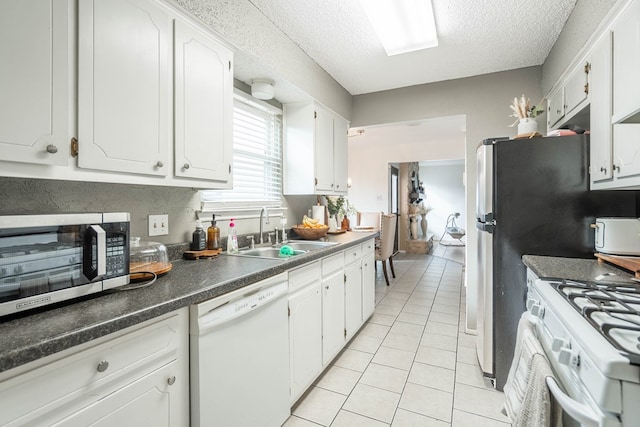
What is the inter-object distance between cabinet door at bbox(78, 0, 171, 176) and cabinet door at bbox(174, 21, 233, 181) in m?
0.07

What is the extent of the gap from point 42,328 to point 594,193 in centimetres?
258

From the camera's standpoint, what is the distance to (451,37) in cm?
240

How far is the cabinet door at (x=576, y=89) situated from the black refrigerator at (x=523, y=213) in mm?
335

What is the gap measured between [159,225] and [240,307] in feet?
2.43

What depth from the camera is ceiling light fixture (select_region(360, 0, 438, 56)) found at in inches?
76.3

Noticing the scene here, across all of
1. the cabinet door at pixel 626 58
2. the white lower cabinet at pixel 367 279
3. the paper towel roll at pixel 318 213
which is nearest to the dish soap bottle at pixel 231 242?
the paper towel roll at pixel 318 213

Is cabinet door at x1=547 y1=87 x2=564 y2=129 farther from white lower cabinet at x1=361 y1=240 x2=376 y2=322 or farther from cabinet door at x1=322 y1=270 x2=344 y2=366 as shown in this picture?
cabinet door at x1=322 y1=270 x2=344 y2=366

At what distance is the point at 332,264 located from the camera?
2254mm

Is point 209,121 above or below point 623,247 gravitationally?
above

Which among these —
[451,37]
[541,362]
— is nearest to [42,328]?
[541,362]

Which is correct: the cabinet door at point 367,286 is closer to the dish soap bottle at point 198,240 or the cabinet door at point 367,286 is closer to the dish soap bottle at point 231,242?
the dish soap bottle at point 231,242

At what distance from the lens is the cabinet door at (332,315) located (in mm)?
2129

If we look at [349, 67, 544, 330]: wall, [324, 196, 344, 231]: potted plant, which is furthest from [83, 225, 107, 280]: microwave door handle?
[349, 67, 544, 330]: wall

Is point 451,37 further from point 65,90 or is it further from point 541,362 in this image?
point 65,90
